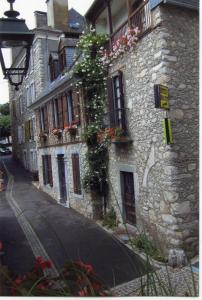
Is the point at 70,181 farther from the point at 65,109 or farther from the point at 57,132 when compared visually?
the point at 65,109

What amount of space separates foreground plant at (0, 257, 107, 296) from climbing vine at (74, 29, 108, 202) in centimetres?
683

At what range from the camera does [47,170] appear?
1415 cm

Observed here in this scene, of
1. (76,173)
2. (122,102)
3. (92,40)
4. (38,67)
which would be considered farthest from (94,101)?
(38,67)

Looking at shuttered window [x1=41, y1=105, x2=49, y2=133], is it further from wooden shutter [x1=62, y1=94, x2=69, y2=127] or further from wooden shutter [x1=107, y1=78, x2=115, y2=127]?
wooden shutter [x1=107, y1=78, x2=115, y2=127]

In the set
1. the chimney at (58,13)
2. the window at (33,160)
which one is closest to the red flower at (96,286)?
the chimney at (58,13)

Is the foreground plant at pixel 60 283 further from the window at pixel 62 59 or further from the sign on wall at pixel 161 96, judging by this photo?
the window at pixel 62 59

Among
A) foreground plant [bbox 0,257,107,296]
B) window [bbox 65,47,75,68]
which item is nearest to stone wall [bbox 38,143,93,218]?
window [bbox 65,47,75,68]

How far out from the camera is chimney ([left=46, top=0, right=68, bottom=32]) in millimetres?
13556

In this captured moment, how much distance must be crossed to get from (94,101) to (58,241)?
5509mm

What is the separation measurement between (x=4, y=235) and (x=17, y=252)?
1582 millimetres

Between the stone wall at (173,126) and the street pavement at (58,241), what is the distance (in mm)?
1125

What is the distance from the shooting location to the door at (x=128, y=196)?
7938 millimetres

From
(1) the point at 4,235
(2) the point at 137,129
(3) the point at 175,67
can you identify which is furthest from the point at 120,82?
(1) the point at 4,235

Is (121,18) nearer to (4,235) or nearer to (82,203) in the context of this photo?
(82,203)
